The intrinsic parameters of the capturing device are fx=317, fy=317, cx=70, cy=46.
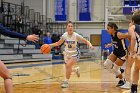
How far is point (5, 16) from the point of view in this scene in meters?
21.4

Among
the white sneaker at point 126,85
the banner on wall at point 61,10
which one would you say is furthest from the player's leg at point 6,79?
the banner on wall at point 61,10

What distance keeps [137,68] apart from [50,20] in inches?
927

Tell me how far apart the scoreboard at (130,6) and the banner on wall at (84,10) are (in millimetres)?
3269

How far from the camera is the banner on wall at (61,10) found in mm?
29219

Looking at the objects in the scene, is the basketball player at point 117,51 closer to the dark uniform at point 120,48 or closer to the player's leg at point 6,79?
the dark uniform at point 120,48

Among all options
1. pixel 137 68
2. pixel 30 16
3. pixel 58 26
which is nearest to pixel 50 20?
pixel 58 26

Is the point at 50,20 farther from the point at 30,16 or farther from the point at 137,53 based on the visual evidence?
the point at 137,53

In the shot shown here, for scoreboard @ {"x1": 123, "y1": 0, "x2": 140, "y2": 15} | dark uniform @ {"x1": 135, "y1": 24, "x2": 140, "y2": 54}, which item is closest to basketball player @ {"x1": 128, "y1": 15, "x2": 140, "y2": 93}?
dark uniform @ {"x1": 135, "y1": 24, "x2": 140, "y2": 54}

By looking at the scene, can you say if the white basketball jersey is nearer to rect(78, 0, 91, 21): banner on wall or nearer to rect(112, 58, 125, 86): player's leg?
rect(112, 58, 125, 86): player's leg

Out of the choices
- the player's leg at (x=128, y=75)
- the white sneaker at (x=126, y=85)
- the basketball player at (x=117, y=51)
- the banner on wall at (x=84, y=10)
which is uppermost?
the banner on wall at (x=84, y=10)

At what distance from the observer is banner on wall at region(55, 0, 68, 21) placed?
29.2 meters

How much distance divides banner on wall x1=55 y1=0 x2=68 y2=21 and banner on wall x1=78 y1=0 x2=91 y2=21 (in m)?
1.36

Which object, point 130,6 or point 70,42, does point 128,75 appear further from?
point 130,6

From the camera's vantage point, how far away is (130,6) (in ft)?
87.2
